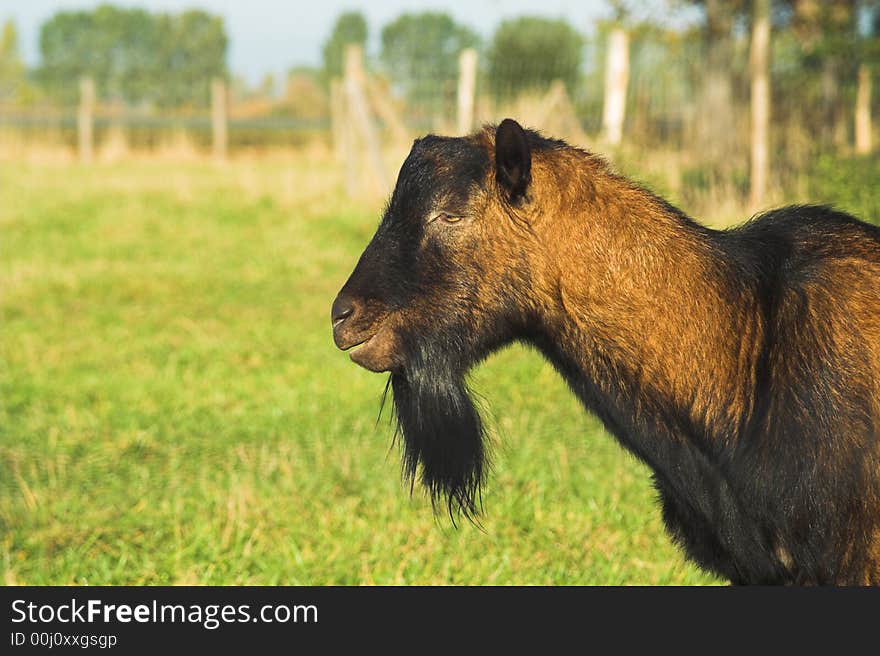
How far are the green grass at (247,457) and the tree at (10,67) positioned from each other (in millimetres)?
45032

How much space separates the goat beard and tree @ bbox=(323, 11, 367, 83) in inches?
1979

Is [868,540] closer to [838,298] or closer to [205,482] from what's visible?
[838,298]

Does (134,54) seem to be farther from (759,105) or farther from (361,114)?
(759,105)

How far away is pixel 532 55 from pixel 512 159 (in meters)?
32.8

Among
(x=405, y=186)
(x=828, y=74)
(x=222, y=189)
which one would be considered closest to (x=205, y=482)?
(x=405, y=186)

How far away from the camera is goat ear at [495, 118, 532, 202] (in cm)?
333

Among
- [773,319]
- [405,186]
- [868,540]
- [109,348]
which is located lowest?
[109,348]

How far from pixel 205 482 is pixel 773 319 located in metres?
3.75

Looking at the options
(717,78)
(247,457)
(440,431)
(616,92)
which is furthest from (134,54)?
(440,431)

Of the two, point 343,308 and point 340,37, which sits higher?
point 340,37

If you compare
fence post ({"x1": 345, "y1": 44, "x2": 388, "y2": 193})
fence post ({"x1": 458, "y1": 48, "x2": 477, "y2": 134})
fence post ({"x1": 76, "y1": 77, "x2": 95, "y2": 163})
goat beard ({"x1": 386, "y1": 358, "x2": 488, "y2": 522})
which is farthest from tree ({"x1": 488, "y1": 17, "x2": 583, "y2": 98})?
goat beard ({"x1": 386, "y1": 358, "x2": 488, "y2": 522})

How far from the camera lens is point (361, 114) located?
17.9m

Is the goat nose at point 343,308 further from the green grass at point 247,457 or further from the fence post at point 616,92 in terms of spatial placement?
the fence post at point 616,92

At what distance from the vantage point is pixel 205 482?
247 inches
